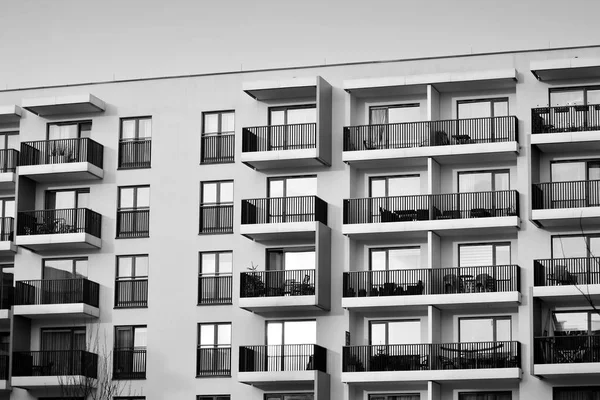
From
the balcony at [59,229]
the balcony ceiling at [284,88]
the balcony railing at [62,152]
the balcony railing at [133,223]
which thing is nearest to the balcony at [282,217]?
the balcony ceiling at [284,88]

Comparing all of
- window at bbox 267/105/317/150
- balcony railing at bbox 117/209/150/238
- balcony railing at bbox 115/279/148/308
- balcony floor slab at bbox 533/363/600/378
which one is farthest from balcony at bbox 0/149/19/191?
balcony floor slab at bbox 533/363/600/378

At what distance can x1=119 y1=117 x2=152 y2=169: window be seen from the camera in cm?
6306

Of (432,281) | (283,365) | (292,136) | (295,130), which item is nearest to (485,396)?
(432,281)

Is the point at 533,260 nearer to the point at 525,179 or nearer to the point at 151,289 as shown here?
the point at 525,179

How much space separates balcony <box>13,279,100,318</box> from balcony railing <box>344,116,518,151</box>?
12.6 meters

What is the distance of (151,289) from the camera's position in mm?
61531

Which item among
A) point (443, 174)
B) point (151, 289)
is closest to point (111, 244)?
point (151, 289)

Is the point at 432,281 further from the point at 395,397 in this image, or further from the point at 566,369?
the point at 566,369

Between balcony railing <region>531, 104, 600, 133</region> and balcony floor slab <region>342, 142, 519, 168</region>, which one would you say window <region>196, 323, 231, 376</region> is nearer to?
balcony floor slab <region>342, 142, 519, 168</region>

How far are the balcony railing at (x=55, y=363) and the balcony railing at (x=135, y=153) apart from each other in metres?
8.49

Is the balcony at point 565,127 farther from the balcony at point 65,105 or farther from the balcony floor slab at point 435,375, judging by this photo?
the balcony at point 65,105

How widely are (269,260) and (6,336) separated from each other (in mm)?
12403

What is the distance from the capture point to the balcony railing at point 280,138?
60.3 m

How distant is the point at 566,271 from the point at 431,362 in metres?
6.39
